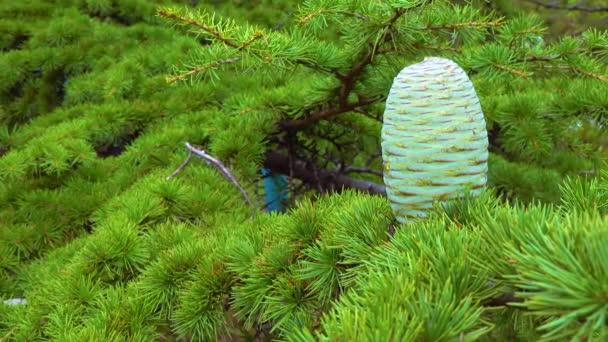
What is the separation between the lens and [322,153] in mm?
1646

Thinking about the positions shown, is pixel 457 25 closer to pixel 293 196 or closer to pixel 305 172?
pixel 305 172

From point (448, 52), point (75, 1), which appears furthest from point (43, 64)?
point (448, 52)

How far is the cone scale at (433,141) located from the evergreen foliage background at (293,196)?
0.09ft

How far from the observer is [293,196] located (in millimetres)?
1664

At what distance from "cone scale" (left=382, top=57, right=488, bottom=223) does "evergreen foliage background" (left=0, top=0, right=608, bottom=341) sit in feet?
0.09

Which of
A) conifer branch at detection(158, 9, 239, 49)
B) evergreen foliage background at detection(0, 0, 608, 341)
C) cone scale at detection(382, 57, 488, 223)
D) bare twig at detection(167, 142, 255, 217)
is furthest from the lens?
bare twig at detection(167, 142, 255, 217)

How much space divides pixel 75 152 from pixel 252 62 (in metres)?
0.64

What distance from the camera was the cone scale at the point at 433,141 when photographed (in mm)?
533

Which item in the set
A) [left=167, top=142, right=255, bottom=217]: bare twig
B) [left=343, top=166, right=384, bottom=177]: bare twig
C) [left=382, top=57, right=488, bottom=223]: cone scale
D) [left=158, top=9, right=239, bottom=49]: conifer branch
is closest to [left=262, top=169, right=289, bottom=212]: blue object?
[left=343, top=166, right=384, bottom=177]: bare twig

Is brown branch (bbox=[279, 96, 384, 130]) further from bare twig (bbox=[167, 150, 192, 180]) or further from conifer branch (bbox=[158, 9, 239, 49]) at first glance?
conifer branch (bbox=[158, 9, 239, 49])

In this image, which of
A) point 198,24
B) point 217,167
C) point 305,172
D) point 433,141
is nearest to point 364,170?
point 305,172

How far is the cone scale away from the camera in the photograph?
0.53 meters

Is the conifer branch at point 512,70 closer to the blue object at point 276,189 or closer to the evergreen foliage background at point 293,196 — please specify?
the evergreen foliage background at point 293,196

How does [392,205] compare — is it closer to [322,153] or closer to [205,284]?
[205,284]
